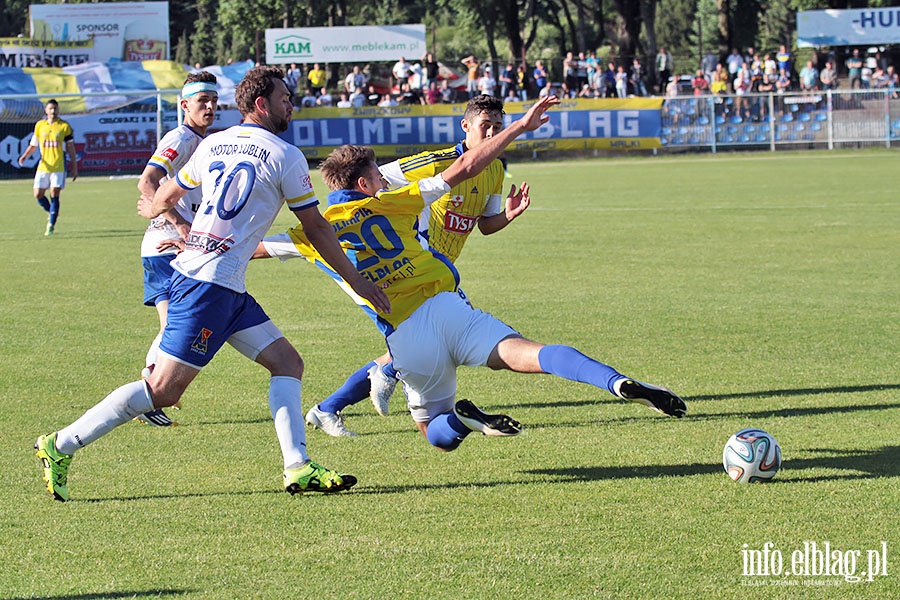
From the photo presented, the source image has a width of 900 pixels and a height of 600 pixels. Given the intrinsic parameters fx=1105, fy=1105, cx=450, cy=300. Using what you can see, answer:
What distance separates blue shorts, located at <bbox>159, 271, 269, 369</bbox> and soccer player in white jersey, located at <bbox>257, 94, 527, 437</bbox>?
1563mm

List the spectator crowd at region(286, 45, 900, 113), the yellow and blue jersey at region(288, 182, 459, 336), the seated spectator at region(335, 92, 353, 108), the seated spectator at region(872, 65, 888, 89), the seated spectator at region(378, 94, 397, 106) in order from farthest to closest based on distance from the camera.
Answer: the seated spectator at region(872, 65, 888, 89)
the spectator crowd at region(286, 45, 900, 113)
the seated spectator at region(378, 94, 397, 106)
the seated spectator at region(335, 92, 353, 108)
the yellow and blue jersey at region(288, 182, 459, 336)

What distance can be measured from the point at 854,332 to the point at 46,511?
6.74 m

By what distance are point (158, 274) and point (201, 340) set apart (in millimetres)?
2311

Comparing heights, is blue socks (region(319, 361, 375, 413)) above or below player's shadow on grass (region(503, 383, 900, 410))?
above

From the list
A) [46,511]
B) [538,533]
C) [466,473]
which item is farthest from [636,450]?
[46,511]

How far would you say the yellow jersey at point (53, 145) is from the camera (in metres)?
18.5

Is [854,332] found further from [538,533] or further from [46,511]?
[46,511]

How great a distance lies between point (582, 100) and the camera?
115ft

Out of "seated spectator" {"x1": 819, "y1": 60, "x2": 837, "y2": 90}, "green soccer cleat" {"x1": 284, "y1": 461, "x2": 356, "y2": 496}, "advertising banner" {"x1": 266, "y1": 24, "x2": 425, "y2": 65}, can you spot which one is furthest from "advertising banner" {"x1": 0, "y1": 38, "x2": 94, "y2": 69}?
"green soccer cleat" {"x1": 284, "y1": 461, "x2": 356, "y2": 496}

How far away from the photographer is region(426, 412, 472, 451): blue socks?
5.34 metres

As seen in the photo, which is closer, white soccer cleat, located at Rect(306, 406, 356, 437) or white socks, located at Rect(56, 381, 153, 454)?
white socks, located at Rect(56, 381, 153, 454)

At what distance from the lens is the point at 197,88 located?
6652 mm

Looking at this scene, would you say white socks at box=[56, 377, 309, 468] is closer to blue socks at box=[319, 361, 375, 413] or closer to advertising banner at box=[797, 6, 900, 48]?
blue socks at box=[319, 361, 375, 413]

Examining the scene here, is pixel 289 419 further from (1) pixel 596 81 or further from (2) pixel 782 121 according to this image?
(1) pixel 596 81
